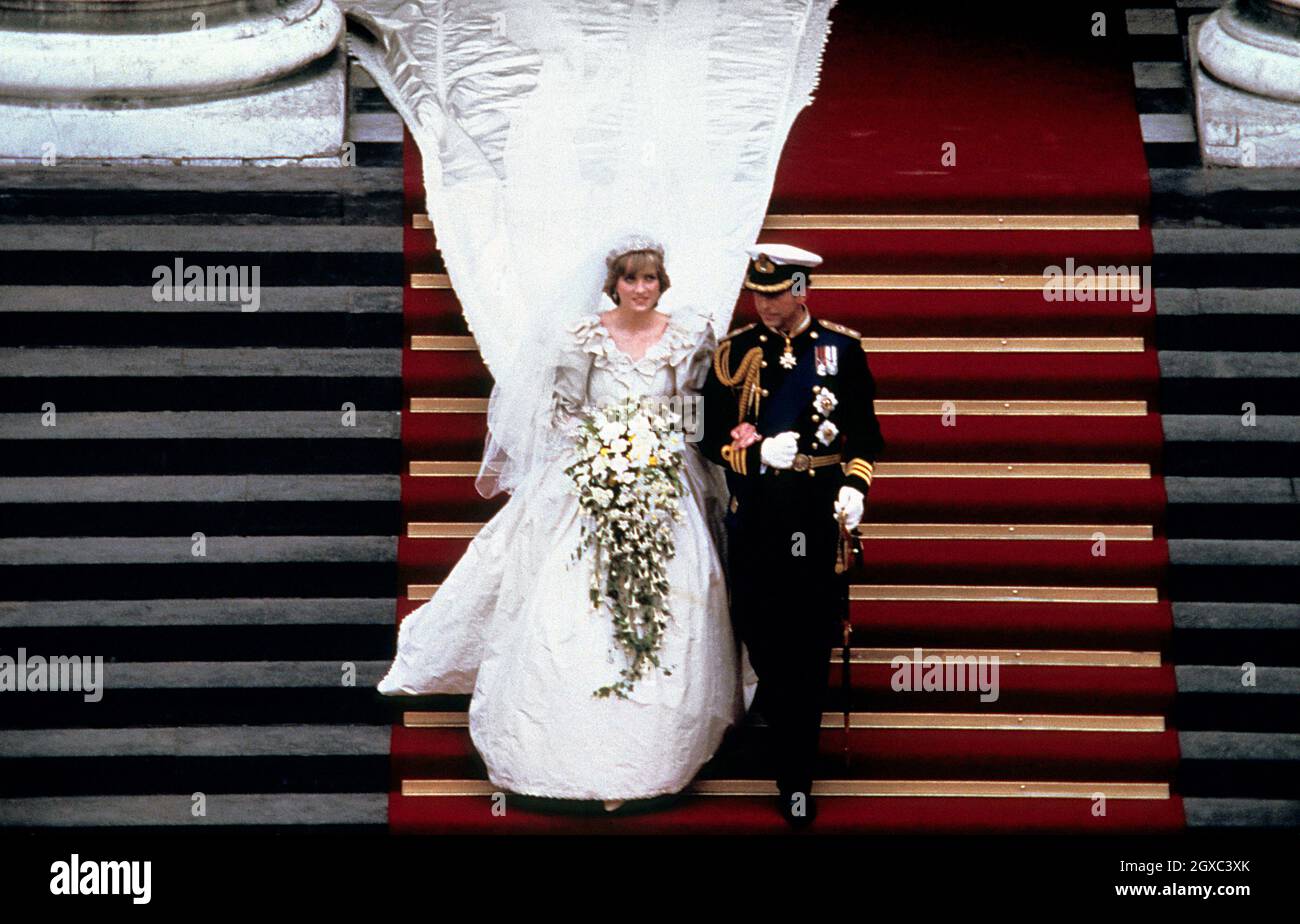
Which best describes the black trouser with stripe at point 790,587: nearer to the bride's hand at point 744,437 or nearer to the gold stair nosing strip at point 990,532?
the bride's hand at point 744,437

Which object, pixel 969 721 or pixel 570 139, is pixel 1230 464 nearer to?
pixel 969 721

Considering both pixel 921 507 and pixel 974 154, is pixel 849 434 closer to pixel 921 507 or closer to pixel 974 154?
pixel 921 507

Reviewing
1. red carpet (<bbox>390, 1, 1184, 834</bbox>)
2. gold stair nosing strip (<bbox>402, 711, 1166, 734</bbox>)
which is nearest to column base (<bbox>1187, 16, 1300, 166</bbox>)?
red carpet (<bbox>390, 1, 1184, 834</bbox>)

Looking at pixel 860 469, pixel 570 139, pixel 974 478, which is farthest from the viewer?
pixel 570 139

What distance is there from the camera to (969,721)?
7.86 metres

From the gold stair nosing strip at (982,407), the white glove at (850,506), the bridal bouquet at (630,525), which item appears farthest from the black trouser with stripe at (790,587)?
the gold stair nosing strip at (982,407)

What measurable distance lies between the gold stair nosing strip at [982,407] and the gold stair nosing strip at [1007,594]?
0.77m

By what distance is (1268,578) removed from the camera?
8.21 m

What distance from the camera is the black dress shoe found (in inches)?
291

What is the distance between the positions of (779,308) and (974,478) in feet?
5.05

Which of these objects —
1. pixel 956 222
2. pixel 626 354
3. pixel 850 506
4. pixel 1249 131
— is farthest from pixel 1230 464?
pixel 626 354

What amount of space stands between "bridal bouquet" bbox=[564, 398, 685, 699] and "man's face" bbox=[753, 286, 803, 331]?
503mm

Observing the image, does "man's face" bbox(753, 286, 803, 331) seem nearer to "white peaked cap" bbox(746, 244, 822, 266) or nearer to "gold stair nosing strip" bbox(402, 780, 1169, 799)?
"white peaked cap" bbox(746, 244, 822, 266)
